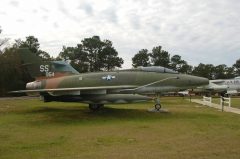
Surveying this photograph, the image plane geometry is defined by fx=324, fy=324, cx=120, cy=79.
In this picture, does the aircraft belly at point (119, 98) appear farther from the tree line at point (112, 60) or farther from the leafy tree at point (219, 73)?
the leafy tree at point (219, 73)

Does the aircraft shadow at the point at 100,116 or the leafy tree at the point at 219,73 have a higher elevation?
the leafy tree at the point at 219,73

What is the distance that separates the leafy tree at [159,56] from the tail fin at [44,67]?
226 feet

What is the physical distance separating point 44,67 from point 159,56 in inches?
2792

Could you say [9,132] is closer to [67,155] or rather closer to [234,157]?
[67,155]

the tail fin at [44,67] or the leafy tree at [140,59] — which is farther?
the leafy tree at [140,59]

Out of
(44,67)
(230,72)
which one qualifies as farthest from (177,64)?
(44,67)

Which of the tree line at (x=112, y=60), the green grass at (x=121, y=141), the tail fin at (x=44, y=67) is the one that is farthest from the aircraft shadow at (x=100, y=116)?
the tree line at (x=112, y=60)

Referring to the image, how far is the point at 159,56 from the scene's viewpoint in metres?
87.9

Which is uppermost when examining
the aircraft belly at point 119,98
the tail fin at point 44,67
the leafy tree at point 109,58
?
the leafy tree at point 109,58

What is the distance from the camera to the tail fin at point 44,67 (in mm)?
18766

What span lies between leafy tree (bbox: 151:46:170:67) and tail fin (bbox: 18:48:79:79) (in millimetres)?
68757

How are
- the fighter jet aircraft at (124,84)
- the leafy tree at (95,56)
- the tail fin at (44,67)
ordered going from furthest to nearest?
1. the leafy tree at (95,56)
2. the tail fin at (44,67)
3. the fighter jet aircraft at (124,84)

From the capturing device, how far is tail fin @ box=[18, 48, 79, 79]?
61.6 ft

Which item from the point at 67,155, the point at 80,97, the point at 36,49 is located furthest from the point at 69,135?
the point at 36,49
